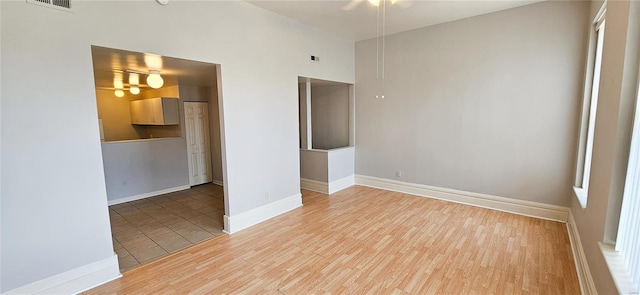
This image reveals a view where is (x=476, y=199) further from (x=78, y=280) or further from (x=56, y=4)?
(x=56, y=4)

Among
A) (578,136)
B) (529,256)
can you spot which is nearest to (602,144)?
(529,256)

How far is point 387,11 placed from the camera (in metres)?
3.96

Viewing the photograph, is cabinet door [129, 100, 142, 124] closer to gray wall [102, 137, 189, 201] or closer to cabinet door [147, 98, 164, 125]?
cabinet door [147, 98, 164, 125]

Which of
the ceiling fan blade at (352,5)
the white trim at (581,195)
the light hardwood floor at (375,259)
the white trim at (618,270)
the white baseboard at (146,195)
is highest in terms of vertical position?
the ceiling fan blade at (352,5)

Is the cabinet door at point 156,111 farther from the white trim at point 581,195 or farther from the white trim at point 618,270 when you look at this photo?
the white trim at point 581,195

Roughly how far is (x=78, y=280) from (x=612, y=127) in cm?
448

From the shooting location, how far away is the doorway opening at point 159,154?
3338mm

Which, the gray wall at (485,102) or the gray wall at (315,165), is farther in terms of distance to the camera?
the gray wall at (315,165)

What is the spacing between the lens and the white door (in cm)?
599

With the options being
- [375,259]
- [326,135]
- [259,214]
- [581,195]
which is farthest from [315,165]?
[581,195]

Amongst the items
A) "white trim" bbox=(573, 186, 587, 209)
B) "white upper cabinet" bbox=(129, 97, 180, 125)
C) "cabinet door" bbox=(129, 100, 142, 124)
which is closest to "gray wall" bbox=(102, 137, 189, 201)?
"white upper cabinet" bbox=(129, 97, 180, 125)

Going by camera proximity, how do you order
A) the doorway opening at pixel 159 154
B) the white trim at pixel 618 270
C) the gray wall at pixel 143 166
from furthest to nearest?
the gray wall at pixel 143 166 < the doorway opening at pixel 159 154 < the white trim at pixel 618 270

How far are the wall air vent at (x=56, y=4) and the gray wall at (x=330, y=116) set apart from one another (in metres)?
4.52

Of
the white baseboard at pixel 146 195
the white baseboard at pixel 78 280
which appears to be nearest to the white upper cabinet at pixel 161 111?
the white baseboard at pixel 146 195
